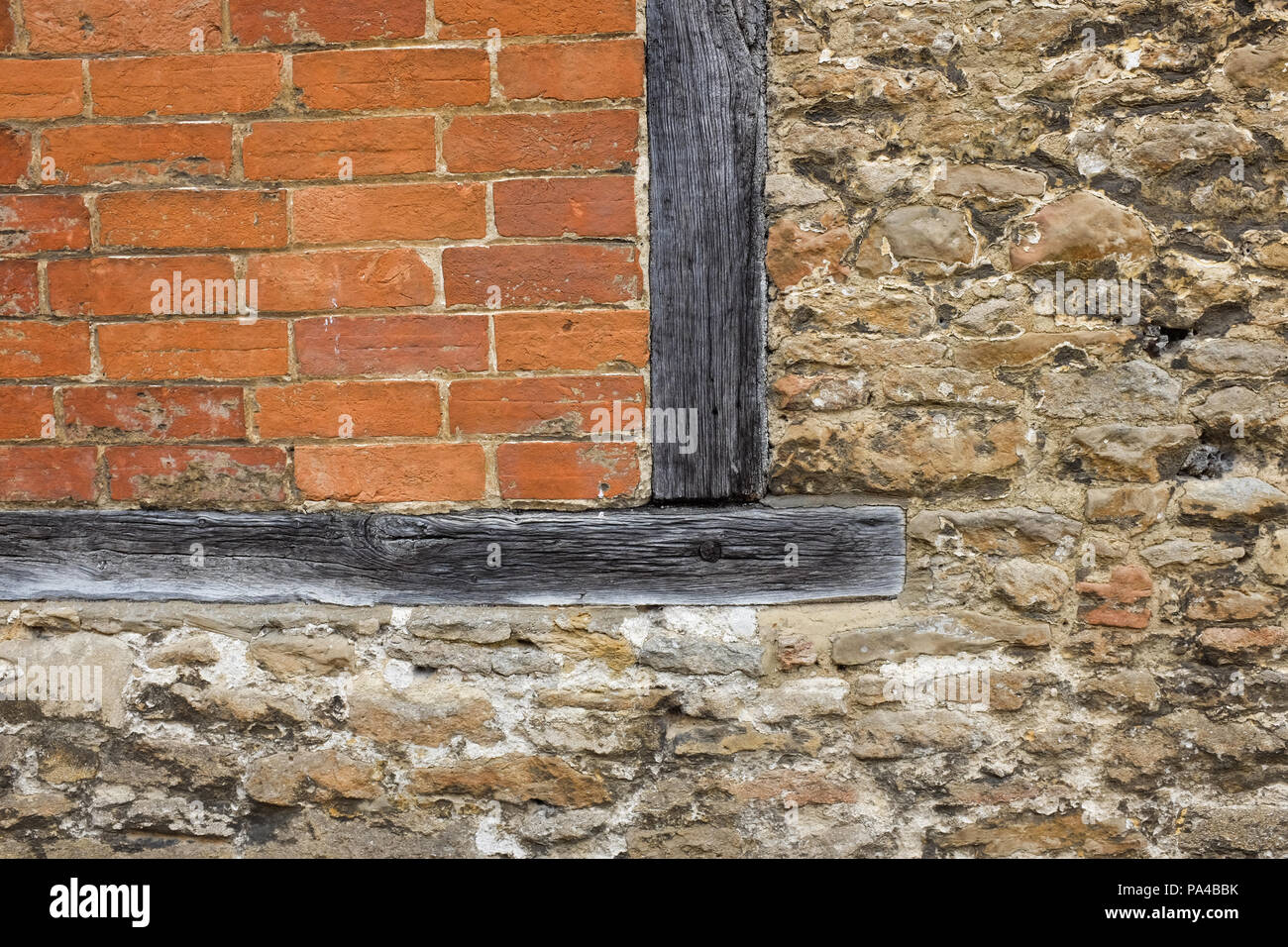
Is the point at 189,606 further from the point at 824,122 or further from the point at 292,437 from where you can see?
the point at 824,122

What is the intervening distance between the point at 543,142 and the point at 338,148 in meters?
0.38

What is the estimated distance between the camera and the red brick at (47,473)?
1.65 metres

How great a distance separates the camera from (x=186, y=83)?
158 centimetres

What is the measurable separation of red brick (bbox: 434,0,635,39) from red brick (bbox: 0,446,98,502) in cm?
106

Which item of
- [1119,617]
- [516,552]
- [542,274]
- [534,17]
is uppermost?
[534,17]

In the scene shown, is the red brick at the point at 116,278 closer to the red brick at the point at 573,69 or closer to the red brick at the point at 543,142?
the red brick at the point at 543,142

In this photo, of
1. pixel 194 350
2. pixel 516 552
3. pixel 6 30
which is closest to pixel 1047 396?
pixel 516 552

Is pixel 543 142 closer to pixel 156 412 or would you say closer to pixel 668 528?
pixel 668 528

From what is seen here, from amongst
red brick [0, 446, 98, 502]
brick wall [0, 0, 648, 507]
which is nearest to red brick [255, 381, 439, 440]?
brick wall [0, 0, 648, 507]

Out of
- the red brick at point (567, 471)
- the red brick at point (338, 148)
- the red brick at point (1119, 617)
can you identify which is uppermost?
the red brick at point (338, 148)

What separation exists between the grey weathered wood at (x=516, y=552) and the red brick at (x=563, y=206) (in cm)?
53
